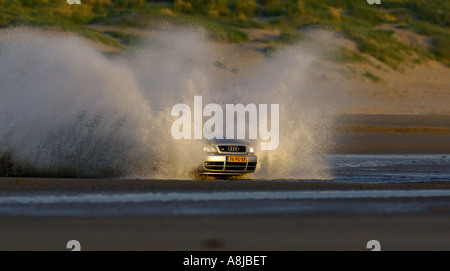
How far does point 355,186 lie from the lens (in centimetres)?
1351

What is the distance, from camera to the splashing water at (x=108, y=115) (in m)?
15.3

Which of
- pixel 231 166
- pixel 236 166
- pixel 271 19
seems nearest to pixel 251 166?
pixel 236 166

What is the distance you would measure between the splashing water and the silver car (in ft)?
0.60

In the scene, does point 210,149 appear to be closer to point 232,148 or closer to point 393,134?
point 232,148

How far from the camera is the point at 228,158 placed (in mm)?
14914

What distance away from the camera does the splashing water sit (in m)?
15.3

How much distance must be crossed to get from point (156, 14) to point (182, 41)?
27921mm

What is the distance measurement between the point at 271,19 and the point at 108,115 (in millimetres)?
38431

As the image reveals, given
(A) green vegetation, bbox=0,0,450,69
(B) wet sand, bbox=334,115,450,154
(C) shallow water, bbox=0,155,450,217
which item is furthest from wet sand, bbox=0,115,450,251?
(A) green vegetation, bbox=0,0,450,69

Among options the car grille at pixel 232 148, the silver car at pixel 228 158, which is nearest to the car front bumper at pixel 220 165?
the silver car at pixel 228 158

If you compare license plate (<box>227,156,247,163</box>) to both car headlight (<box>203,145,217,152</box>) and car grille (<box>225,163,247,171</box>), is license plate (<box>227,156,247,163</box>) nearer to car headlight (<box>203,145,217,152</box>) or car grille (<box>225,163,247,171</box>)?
car grille (<box>225,163,247,171</box>)

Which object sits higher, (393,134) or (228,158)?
(393,134)
